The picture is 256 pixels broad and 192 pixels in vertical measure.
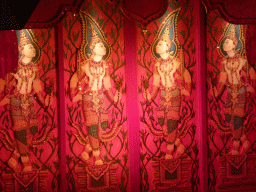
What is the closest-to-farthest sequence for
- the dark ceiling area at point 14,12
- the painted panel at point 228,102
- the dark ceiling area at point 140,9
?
the dark ceiling area at point 14,12, the dark ceiling area at point 140,9, the painted panel at point 228,102

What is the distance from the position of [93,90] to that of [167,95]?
81 cm

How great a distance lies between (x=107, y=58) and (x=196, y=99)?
109 cm

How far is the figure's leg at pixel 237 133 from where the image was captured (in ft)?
10.2

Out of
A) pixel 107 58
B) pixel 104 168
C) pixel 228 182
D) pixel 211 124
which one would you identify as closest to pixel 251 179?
pixel 228 182

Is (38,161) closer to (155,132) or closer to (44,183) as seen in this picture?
(44,183)

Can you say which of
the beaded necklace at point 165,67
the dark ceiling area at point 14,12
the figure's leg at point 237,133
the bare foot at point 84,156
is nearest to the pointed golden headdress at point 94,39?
the beaded necklace at point 165,67

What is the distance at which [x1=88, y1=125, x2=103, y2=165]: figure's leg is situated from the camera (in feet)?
9.62

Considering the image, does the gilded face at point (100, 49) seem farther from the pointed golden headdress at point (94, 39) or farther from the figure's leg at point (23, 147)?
the figure's leg at point (23, 147)

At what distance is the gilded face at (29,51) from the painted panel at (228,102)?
6.24ft

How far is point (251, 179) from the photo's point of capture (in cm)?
316

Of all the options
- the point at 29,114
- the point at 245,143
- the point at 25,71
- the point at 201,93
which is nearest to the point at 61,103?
the point at 29,114

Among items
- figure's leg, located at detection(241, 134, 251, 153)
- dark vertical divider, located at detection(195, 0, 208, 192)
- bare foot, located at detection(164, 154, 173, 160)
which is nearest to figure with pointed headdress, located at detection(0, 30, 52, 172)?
bare foot, located at detection(164, 154, 173, 160)

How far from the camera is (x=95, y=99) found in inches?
115

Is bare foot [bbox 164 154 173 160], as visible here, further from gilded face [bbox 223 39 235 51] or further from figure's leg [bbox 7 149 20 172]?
figure's leg [bbox 7 149 20 172]
